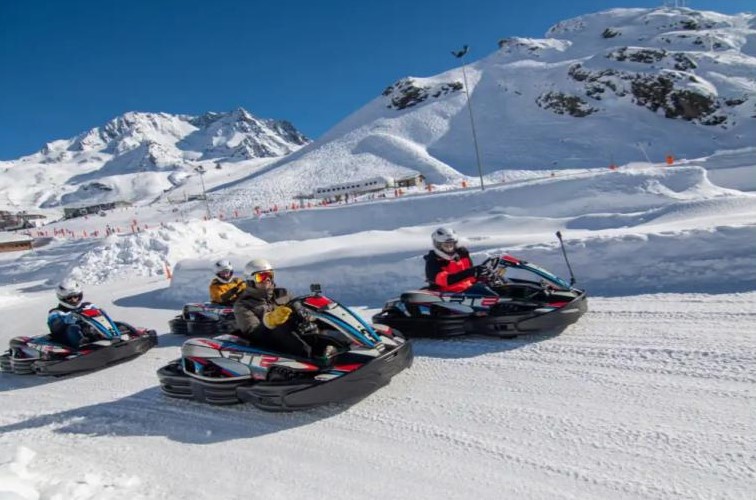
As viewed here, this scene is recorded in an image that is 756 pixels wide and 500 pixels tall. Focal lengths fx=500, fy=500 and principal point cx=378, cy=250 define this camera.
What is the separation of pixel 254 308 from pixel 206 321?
4140mm

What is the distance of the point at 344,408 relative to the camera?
5.26 m

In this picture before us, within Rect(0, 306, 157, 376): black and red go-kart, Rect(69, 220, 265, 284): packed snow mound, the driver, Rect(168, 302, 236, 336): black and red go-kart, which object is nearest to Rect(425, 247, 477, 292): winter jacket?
the driver

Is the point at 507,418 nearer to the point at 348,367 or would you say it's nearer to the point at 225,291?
the point at 348,367

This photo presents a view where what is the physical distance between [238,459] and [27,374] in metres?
5.79

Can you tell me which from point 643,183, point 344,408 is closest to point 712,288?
point 344,408

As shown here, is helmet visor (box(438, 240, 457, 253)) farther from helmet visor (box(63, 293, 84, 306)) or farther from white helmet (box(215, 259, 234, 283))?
helmet visor (box(63, 293, 84, 306))

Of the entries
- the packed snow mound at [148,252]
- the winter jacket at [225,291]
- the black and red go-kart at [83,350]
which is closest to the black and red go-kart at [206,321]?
the winter jacket at [225,291]

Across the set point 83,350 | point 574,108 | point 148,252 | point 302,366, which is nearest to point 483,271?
point 302,366

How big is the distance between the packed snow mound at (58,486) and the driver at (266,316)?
1.86 metres

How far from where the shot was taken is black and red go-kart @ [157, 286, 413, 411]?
5.00 m

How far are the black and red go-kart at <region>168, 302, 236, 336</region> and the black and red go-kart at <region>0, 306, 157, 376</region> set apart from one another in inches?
39.6

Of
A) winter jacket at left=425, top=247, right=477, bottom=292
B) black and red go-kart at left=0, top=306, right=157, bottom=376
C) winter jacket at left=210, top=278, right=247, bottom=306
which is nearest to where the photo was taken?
winter jacket at left=425, top=247, right=477, bottom=292

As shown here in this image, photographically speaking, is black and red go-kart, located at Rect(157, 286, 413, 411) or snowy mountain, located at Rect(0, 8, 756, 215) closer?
black and red go-kart, located at Rect(157, 286, 413, 411)

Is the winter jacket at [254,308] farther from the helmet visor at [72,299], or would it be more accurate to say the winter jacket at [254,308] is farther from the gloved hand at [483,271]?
the helmet visor at [72,299]
